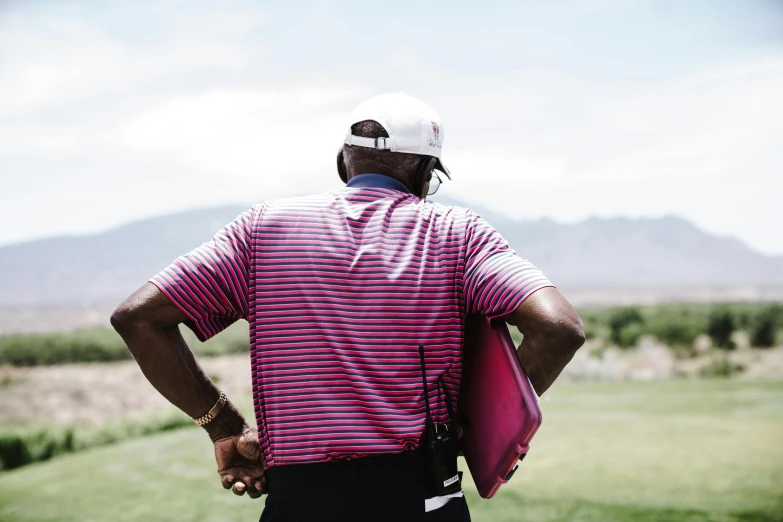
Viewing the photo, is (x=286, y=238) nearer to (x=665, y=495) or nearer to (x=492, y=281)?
(x=492, y=281)

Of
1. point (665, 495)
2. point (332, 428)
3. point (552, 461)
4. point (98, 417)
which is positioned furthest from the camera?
point (98, 417)

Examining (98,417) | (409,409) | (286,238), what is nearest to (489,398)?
(409,409)

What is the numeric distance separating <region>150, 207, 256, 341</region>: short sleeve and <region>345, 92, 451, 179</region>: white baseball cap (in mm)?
493

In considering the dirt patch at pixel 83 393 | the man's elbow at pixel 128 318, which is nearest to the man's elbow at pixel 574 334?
the man's elbow at pixel 128 318

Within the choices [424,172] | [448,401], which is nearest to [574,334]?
[448,401]

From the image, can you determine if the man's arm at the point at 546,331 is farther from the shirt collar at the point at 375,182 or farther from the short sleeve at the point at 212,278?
the short sleeve at the point at 212,278

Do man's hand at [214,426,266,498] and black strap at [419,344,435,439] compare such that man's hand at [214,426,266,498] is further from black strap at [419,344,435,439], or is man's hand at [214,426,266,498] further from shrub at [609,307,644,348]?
shrub at [609,307,644,348]

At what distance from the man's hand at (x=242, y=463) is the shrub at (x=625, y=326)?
4414 cm

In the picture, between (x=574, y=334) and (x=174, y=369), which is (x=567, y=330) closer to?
(x=574, y=334)

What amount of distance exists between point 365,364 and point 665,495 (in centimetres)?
769

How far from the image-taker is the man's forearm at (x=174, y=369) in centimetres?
229

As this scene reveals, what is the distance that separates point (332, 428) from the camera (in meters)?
2.21

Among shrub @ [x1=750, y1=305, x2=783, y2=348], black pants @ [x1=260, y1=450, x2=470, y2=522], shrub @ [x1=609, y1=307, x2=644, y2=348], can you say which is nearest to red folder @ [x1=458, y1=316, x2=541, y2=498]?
black pants @ [x1=260, y1=450, x2=470, y2=522]

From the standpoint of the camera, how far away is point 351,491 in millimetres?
2244
